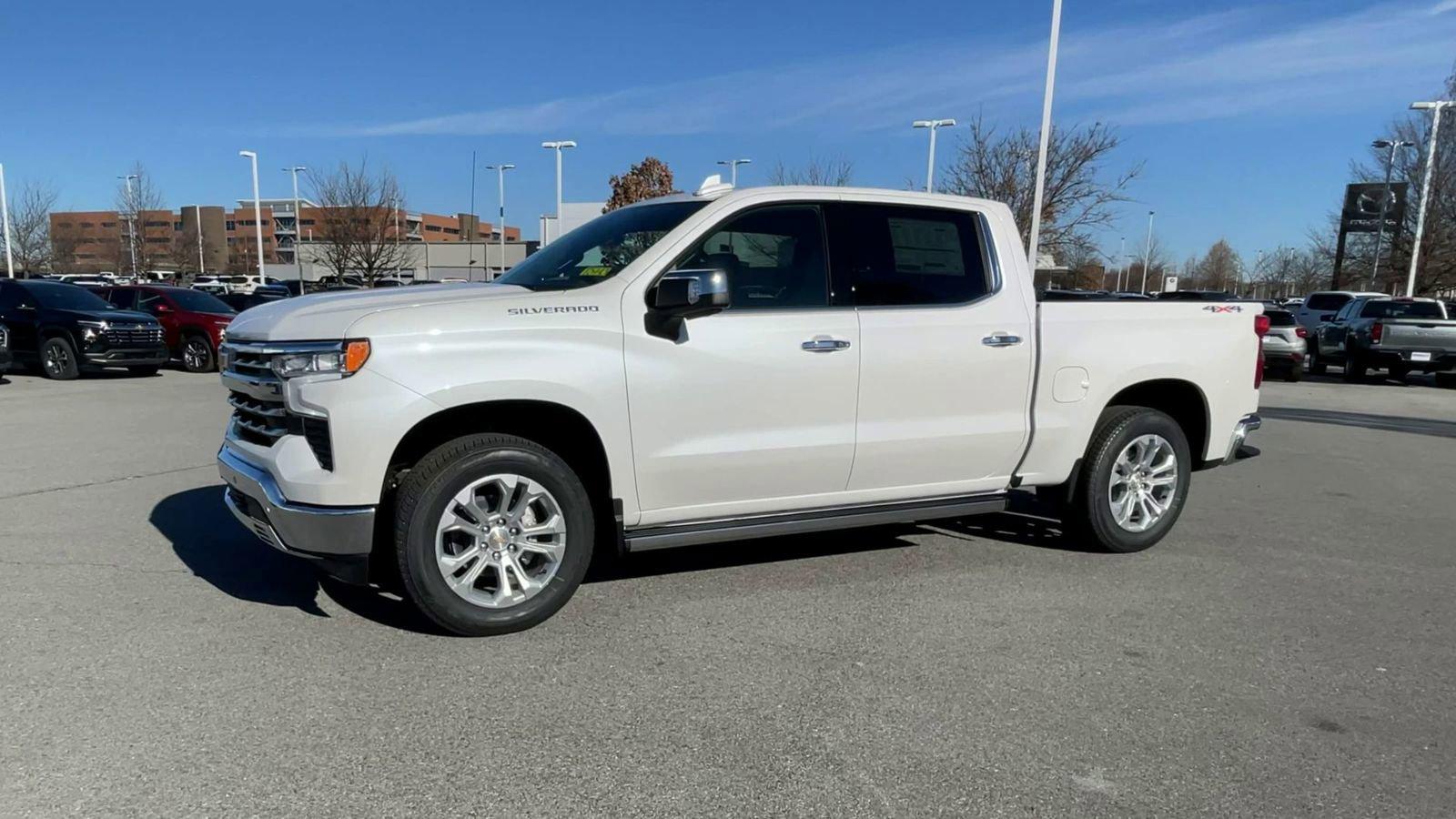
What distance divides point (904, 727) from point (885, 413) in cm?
176

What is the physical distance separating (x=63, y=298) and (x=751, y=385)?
611 inches

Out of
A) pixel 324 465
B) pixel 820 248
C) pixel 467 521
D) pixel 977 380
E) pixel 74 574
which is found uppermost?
pixel 820 248

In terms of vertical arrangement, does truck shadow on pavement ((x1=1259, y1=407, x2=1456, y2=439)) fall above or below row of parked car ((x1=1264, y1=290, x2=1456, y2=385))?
below

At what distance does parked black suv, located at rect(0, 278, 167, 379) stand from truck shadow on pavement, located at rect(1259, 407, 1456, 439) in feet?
56.2

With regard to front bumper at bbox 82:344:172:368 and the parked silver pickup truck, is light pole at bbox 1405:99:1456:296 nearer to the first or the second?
the parked silver pickup truck

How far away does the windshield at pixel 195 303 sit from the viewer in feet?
56.9

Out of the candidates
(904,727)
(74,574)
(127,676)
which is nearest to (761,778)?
(904,727)

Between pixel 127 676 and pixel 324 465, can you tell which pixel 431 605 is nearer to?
pixel 324 465

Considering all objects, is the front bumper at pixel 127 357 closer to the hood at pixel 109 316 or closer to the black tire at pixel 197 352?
the hood at pixel 109 316

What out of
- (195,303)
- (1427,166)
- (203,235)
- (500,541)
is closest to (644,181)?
(195,303)

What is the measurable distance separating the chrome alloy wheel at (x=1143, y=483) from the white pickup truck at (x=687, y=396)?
19 millimetres

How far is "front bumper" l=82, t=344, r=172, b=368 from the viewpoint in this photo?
14750 mm

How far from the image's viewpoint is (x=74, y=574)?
4.87 metres


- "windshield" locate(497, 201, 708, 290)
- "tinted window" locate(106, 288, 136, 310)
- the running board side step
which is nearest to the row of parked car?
the running board side step
